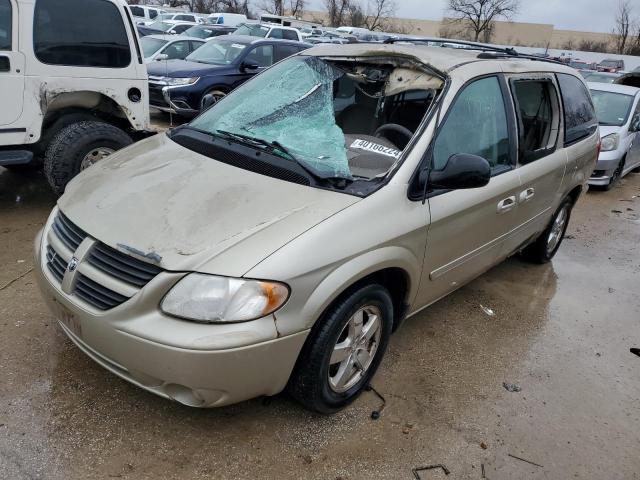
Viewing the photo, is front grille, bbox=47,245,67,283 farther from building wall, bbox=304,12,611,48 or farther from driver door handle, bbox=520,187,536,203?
building wall, bbox=304,12,611,48

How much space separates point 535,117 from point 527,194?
63 centimetres

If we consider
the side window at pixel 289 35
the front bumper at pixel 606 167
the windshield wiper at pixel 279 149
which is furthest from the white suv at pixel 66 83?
the side window at pixel 289 35

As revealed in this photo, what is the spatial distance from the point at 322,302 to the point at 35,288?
7.66ft

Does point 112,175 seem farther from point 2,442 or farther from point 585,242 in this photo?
point 585,242

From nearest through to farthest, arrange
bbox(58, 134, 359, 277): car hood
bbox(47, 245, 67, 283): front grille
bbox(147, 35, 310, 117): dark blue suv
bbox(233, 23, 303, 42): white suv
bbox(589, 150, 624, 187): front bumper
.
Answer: bbox(58, 134, 359, 277): car hood → bbox(47, 245, 67, 283): front grille → bbox(589, 150, 624, 187): front bumper → bbox(147, 35, 310, 117): dark blue suv → bbox(233, 23, 303, 42): white suv

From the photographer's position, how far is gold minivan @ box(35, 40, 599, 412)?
212 centimetres

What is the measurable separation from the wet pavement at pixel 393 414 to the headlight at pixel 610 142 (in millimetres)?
4956

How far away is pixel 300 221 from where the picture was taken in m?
2.31

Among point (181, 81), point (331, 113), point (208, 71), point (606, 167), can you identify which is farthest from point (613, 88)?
point (331, 113)

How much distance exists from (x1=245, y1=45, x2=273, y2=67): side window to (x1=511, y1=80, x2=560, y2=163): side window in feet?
24.7

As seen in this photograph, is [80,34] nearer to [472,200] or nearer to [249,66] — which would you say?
[472,200]

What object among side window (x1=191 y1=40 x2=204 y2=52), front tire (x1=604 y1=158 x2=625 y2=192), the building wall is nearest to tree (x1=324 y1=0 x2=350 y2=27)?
the building wall

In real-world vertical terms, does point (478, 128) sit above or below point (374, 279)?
above

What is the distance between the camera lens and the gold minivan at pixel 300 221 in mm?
2123
